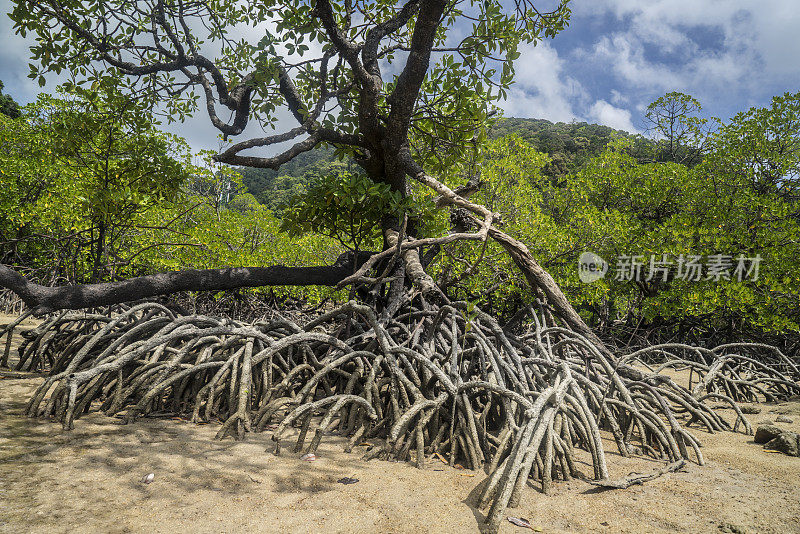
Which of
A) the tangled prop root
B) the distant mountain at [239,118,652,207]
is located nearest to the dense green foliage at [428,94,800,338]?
the tangled prop root

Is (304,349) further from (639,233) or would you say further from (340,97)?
(639,233)

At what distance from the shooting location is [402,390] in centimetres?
320

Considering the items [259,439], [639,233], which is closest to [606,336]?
[639,233]

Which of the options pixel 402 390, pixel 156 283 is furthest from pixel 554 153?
pixel 402 390

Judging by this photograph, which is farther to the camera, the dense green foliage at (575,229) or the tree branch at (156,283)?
the dense green foliage at (575,229)

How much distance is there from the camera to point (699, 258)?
8734mm

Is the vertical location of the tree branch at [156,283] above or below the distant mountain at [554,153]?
below

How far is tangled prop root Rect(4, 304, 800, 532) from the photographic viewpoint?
2793 millimetres

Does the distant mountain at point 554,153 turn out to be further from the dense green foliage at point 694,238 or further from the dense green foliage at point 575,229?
the dense green foliage at point 694,238

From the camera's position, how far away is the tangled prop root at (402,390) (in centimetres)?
279

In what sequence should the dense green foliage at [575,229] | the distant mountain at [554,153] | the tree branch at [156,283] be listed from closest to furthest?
the tree branch at [156,283]
the dense green foliage at [575,229]
the distant mountain at [554,153]

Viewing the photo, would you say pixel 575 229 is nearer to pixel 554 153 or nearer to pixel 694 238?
pixel 694 238

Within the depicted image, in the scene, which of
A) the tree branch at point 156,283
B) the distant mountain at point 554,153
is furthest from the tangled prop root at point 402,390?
the distant mountain at point 554,153

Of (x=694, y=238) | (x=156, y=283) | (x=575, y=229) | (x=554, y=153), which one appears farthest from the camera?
(x=554, y=153)
